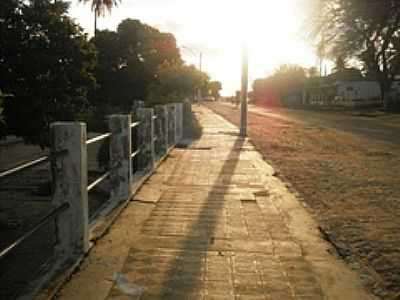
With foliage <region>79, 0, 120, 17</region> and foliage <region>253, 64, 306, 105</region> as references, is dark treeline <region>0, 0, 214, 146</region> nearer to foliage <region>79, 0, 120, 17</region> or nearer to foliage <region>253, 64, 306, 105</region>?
foliage <region>79, 0, 120, 17</region>

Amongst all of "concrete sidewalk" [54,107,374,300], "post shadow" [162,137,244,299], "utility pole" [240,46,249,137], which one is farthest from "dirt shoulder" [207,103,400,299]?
"utility pole" [240,46,249,137]

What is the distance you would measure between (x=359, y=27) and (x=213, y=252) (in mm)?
42465

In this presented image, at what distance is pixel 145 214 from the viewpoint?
704 cm

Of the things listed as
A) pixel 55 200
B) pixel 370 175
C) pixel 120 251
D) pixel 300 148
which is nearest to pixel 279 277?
pixel 120 251

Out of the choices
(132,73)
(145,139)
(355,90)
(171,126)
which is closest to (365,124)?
(132,73)

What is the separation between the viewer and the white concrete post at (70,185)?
4.87 meters

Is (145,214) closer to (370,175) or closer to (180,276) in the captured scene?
(180,276)

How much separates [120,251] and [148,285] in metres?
0.98

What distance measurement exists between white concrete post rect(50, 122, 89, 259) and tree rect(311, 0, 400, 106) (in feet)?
128

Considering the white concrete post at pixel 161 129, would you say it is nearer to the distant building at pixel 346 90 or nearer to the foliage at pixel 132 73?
the foliage at pixel 132 73

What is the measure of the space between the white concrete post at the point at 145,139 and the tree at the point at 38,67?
1438mm

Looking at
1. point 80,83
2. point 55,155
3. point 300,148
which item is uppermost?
point 80,83

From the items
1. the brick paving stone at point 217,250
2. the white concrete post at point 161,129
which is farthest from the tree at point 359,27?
the brick paving stone at point 217,250

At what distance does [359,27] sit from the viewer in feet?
146
